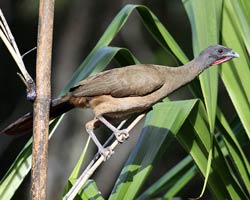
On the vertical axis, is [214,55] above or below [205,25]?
below

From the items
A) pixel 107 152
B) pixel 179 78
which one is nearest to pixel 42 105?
pixel 107 152

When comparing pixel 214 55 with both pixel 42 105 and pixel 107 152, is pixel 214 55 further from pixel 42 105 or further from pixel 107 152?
pixel 42 105

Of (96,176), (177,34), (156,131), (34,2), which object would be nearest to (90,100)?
(156,131)

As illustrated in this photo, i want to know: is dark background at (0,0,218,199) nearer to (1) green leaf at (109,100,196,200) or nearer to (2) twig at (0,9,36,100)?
(1) green leaf at (109,100,196,200)

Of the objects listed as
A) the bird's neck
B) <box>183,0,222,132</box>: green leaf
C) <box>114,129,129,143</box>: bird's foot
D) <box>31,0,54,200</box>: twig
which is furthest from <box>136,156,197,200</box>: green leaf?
<box>31,0,54,200</box>: twig

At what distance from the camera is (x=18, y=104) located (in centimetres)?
595

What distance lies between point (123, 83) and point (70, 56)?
3.35m

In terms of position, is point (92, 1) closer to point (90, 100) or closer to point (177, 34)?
point (177, 34)

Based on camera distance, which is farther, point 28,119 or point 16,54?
point 28,119

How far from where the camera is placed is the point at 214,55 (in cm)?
197

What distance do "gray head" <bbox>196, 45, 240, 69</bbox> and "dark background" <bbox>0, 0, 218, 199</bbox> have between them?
3.08 metres

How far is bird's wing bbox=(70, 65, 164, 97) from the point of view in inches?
76.1

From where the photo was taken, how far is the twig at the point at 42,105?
A: 137 cm

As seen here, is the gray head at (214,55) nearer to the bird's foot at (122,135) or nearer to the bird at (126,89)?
the bird at (126,89)
